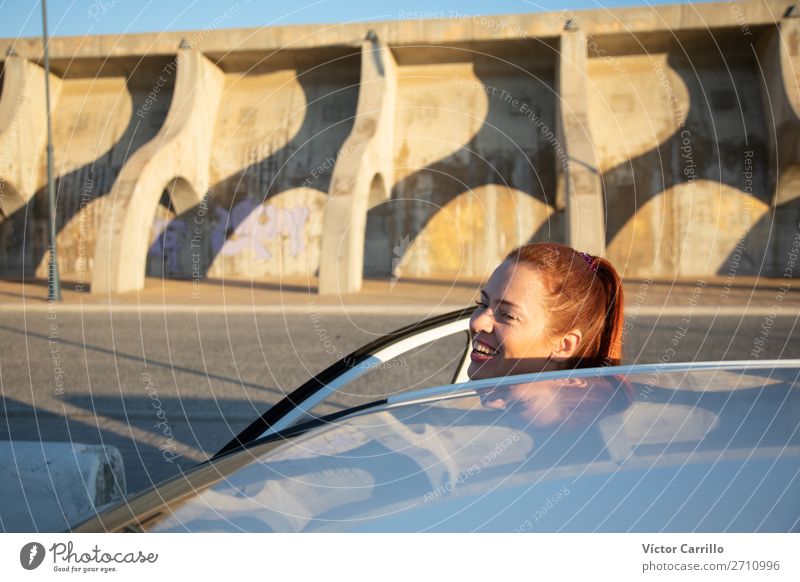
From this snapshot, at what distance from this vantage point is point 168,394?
675 cm

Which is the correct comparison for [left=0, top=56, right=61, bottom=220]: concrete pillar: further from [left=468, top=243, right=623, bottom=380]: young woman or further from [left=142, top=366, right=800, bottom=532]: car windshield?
[left=142, top=366, right=800, bottom=532]: car windshield

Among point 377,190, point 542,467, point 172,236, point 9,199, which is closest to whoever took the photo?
point 542,467

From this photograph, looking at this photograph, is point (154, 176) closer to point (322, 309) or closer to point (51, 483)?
point (322, 309)

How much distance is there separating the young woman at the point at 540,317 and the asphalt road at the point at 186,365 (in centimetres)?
243

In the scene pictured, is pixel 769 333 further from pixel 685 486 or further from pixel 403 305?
pixel 685 486

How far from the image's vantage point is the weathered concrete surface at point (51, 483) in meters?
2.99

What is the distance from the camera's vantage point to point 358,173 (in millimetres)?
16453

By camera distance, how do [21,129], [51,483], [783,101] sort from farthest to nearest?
[21,129]
[783,101]
[51,483]

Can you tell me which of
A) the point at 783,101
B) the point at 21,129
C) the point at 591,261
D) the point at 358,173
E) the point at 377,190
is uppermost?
the point at 21,129

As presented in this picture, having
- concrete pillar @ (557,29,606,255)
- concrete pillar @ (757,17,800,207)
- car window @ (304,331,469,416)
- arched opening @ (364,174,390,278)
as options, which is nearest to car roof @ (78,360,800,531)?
car window @ (304,331,469,416)

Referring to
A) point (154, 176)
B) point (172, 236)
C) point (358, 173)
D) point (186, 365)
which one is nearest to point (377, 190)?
point (358, 173)

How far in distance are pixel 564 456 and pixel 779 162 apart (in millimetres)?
→ 20362

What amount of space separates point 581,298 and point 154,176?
17.0 metres

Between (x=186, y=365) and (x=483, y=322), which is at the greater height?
(x=483, y=322)
